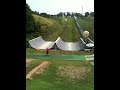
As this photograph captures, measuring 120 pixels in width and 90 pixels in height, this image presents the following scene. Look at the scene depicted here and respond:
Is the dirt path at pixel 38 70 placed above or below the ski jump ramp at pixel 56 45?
below

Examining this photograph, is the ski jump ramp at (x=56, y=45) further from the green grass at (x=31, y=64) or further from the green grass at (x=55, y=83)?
the green grass at (x=55, y=83)

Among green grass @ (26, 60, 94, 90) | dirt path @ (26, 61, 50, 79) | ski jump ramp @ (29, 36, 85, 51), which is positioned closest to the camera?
green grass @ (26, 60, 94, 90)

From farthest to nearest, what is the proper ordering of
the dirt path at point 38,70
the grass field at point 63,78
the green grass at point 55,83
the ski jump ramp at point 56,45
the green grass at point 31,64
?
the ski jump ramp at point 56,45 < the green grass at point 31,64 < the dirt path at point 38,70 < the grass field at point 63,78 < the green grass at point 55,83

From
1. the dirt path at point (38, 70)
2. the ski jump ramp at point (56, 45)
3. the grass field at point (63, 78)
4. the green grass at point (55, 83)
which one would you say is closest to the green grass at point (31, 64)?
the grass field at point (63, 78)

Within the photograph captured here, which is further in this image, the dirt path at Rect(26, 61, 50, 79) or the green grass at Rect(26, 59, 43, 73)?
the green grass at Rect(26, 59, 43, 73)

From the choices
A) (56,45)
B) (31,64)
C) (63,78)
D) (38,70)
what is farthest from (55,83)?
(56,45)

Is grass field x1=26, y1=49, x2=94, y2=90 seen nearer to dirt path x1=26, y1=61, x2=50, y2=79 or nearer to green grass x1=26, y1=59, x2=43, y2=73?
green grass x1=26, y1=59, x2=43, y2=73

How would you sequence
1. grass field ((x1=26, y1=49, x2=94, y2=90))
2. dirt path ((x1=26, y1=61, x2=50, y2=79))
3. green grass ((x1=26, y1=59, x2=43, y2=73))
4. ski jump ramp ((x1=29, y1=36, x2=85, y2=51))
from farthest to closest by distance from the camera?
Result: ski jump ramp ((x1=29, y1=36, x2=85, y2=51)), green grass ((x1=26, y1=59, x2=43, y2=73)), dirt path ((x1=26, y1=61, x2=50, y2=79)), grass field ((x1=26, y1=49, x2=94, y2=90))

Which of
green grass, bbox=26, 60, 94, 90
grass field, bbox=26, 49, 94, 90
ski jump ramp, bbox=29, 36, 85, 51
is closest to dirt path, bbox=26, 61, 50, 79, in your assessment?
grass field, bbox=26, 49, 94, 90

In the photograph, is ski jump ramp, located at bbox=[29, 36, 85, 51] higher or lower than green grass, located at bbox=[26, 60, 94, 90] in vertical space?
higher
